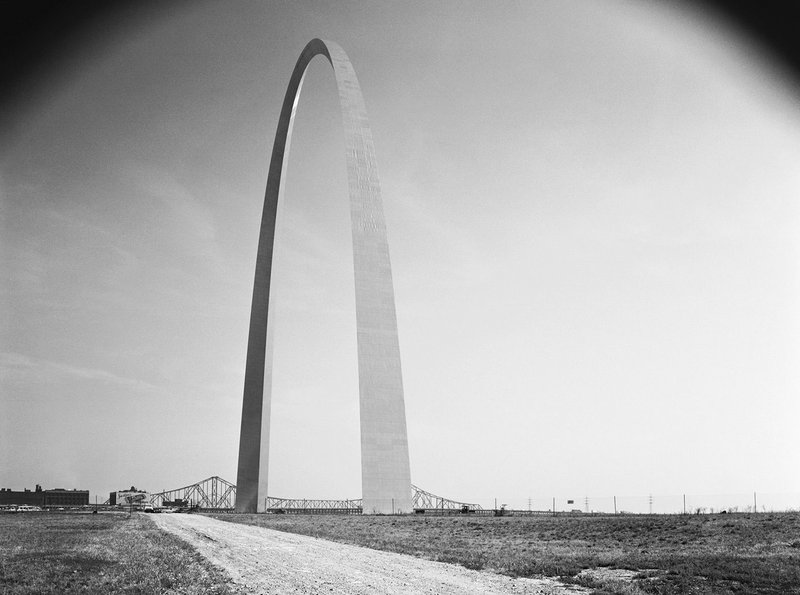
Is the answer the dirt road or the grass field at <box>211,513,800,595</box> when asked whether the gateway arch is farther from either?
the dirt road

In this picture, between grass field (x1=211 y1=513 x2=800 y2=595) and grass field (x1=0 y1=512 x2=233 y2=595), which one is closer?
grass field (x1=0 y1=512 x2=233 y2=595)

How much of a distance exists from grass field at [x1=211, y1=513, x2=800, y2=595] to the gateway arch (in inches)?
347

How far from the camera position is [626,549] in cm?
2017

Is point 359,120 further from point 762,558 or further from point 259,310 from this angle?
point 762,558

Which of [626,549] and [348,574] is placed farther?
[626,549]

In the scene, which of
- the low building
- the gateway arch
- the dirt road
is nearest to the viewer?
the dirt road

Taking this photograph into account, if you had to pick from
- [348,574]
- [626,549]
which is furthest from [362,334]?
[348,574]

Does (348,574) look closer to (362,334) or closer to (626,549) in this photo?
(626,549)

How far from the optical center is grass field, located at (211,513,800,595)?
46.4ft

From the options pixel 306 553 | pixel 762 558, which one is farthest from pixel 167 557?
pixel 762 558

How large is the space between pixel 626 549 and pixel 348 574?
864cm

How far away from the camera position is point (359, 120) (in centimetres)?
4869

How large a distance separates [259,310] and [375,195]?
17533 millimetres

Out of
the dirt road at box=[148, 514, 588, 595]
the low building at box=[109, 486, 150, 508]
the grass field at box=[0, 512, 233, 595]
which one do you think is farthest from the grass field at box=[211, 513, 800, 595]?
the low building at box=[109, 486, 150, 508]
